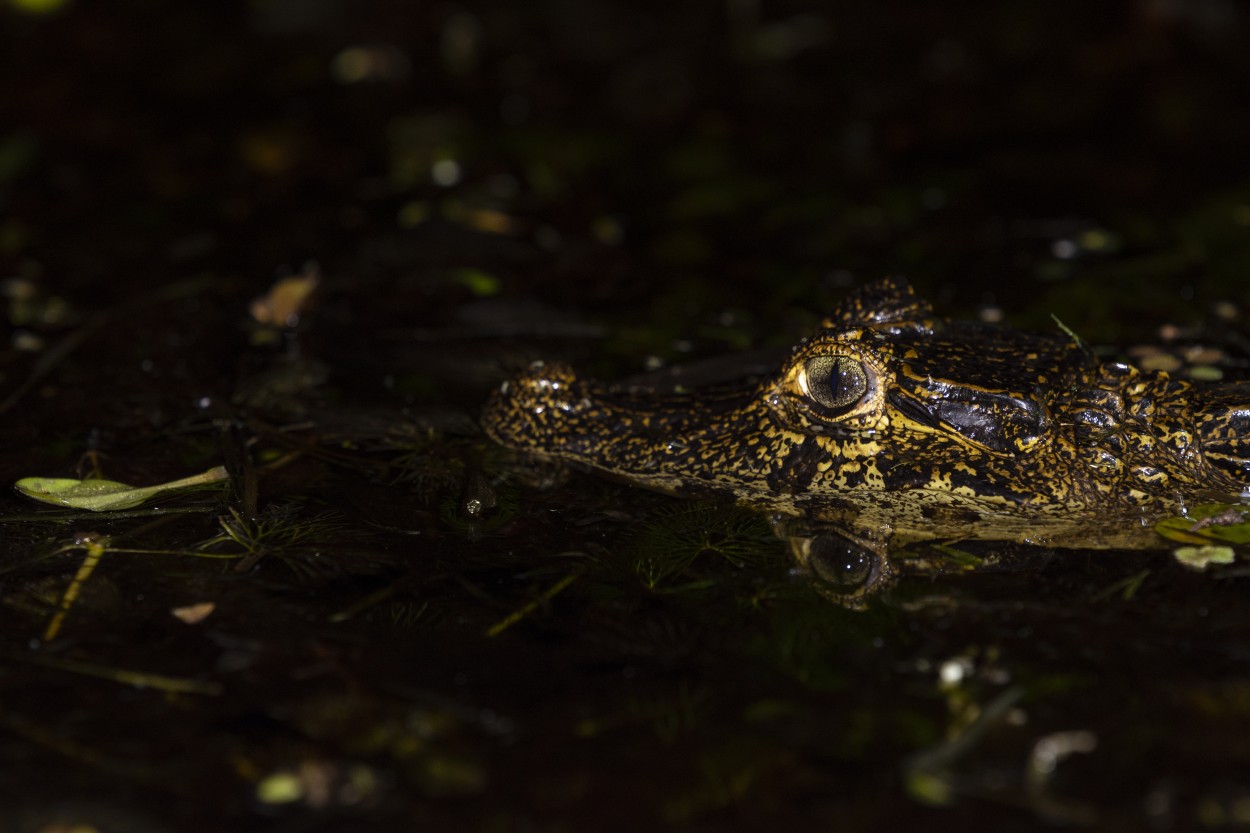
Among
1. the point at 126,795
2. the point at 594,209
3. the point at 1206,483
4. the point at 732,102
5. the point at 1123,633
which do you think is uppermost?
the point at 732,102

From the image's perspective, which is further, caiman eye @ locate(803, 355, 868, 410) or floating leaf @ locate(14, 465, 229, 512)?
floating leaf @ locate(14, 465, 229, 512)

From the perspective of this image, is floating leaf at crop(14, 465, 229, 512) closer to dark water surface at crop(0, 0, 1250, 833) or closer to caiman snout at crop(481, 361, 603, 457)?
dark water surface at crop(0, 0, 1250, 833)

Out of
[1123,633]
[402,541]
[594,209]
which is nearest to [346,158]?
[594,209]

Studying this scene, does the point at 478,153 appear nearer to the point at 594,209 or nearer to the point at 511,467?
the point at 594,209

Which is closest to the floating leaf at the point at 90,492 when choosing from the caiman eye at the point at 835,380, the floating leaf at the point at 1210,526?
the caiman eye at the point at 835,380

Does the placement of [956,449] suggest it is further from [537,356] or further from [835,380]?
[537,356]

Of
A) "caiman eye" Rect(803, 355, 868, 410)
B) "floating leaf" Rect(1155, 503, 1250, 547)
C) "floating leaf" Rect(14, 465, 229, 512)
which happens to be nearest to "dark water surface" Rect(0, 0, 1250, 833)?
"floating leaf" Rect(14, 465, 229, 512)

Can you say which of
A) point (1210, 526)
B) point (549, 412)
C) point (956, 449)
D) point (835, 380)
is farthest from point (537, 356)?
point (1210, 526)

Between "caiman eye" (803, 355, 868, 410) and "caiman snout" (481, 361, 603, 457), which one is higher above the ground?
"caiman eye" (803, 355, 868, 410)
